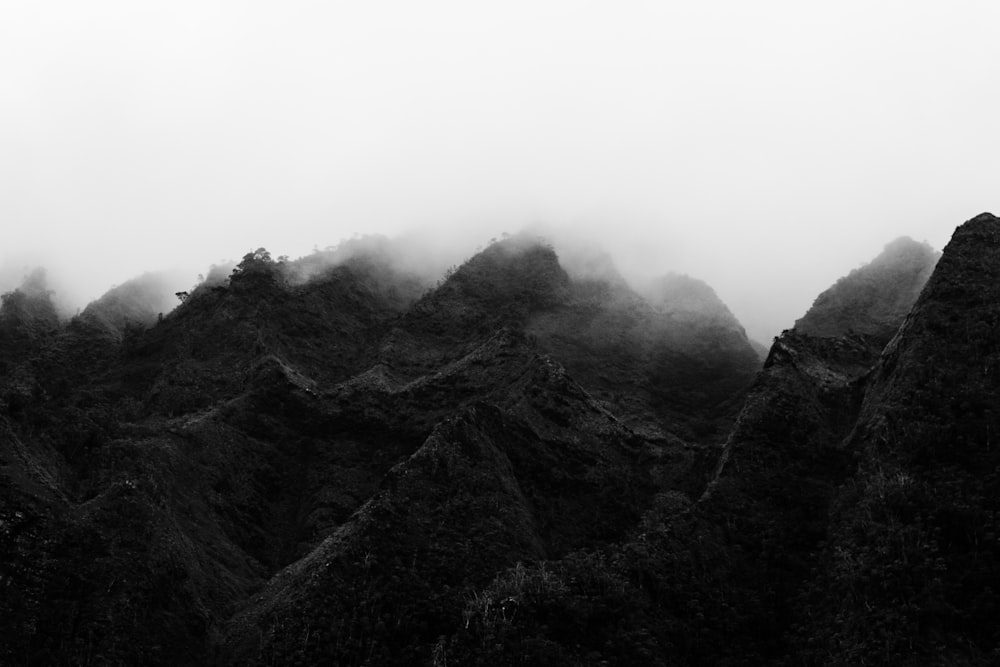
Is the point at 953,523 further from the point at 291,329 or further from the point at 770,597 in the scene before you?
the point at 291,329

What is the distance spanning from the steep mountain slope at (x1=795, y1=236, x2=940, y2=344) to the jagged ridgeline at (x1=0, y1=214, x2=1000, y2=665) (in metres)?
8.38

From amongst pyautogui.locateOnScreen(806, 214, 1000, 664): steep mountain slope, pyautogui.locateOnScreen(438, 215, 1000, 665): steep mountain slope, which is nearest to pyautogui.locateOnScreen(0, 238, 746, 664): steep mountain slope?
pyautogui.locateOnScreen(438, 215, 1000, 665): steep mountain slope

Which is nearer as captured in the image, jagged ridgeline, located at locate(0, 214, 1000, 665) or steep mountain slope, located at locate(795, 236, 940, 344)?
jagged ridgeline, located at locate(0, 214, 1000, 665)

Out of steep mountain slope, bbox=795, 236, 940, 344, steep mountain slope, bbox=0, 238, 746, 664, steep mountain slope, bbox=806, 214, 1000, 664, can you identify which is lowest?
steep mountain slope, bbox=795, 236, 940, 344

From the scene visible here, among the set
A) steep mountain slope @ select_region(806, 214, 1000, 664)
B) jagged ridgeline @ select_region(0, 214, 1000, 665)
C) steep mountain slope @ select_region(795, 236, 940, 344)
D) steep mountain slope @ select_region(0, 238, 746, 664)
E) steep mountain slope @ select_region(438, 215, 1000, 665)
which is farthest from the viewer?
steep mountain slope @ select_region(795, 236, 940, 344)

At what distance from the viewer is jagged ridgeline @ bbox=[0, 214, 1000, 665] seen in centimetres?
3359

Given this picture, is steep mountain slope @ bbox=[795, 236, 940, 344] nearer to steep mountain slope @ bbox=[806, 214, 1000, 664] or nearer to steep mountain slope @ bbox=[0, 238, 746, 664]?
steep mountain slope @ bbox=[0, 238, 746, 664]

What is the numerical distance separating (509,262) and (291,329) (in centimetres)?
2142

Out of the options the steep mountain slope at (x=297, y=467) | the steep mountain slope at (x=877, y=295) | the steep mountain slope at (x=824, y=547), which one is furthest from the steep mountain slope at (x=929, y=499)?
the steep mountain slope at (x=877, y=295)

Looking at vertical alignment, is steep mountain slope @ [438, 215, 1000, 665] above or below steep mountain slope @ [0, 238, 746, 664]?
below

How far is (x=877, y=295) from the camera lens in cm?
7394

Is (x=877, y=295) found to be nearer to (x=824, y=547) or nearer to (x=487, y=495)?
(x=824, y=547)

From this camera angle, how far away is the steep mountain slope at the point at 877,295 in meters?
69.7

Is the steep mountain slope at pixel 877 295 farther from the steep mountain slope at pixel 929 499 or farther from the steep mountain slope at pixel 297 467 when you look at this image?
the steep mountain slope at pixel 929 499
